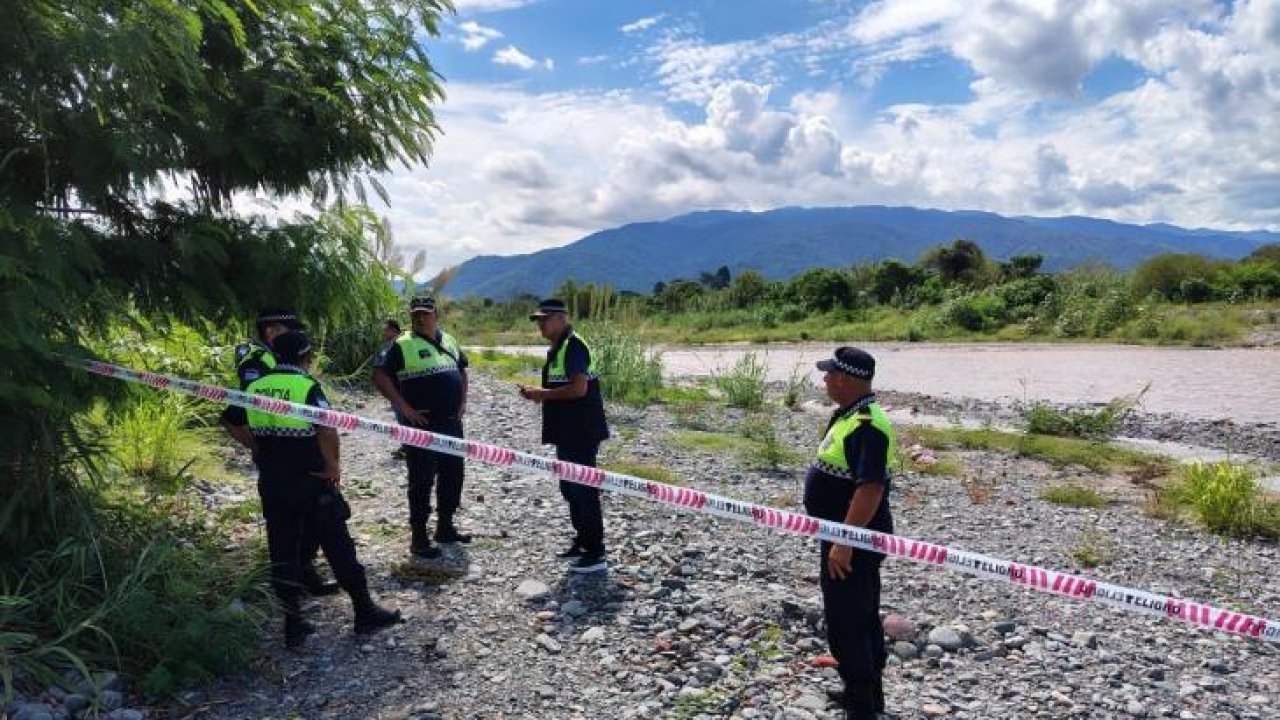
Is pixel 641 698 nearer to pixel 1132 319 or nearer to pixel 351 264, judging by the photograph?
pixel 351 264

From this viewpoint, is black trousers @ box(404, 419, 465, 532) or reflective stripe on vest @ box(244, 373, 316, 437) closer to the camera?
reflective stripe on vest @ box(244, 373, 316, 437)

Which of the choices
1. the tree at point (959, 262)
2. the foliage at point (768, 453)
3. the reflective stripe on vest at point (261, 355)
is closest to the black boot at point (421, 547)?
the reflective stripe on vest at point (261, 355)

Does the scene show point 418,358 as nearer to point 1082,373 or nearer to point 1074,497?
point 1074,497

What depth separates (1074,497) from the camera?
27.9 ft

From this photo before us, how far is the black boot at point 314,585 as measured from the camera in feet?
16.9

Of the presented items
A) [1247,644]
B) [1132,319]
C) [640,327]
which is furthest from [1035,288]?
[1247,644]

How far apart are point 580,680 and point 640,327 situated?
11.3 metres

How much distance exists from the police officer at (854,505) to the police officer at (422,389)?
2.83 m

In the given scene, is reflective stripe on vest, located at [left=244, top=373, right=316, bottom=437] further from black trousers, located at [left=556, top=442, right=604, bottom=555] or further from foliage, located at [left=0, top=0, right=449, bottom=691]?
black trousers, located at [left=556, top=442, right=604, bottom=555]

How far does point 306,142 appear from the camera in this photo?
5176 millimetres

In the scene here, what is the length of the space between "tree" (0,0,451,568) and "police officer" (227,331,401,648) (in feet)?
2.86

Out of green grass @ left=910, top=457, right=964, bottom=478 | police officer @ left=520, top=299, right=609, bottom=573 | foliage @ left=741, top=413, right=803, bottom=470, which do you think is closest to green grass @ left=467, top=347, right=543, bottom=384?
foliage @ left=741, top=413, right=803, bottom=470

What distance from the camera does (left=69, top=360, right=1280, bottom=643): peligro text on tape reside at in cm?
335

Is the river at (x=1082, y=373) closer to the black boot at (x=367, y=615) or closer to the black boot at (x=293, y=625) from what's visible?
the black boot at (x=367, y=615)
